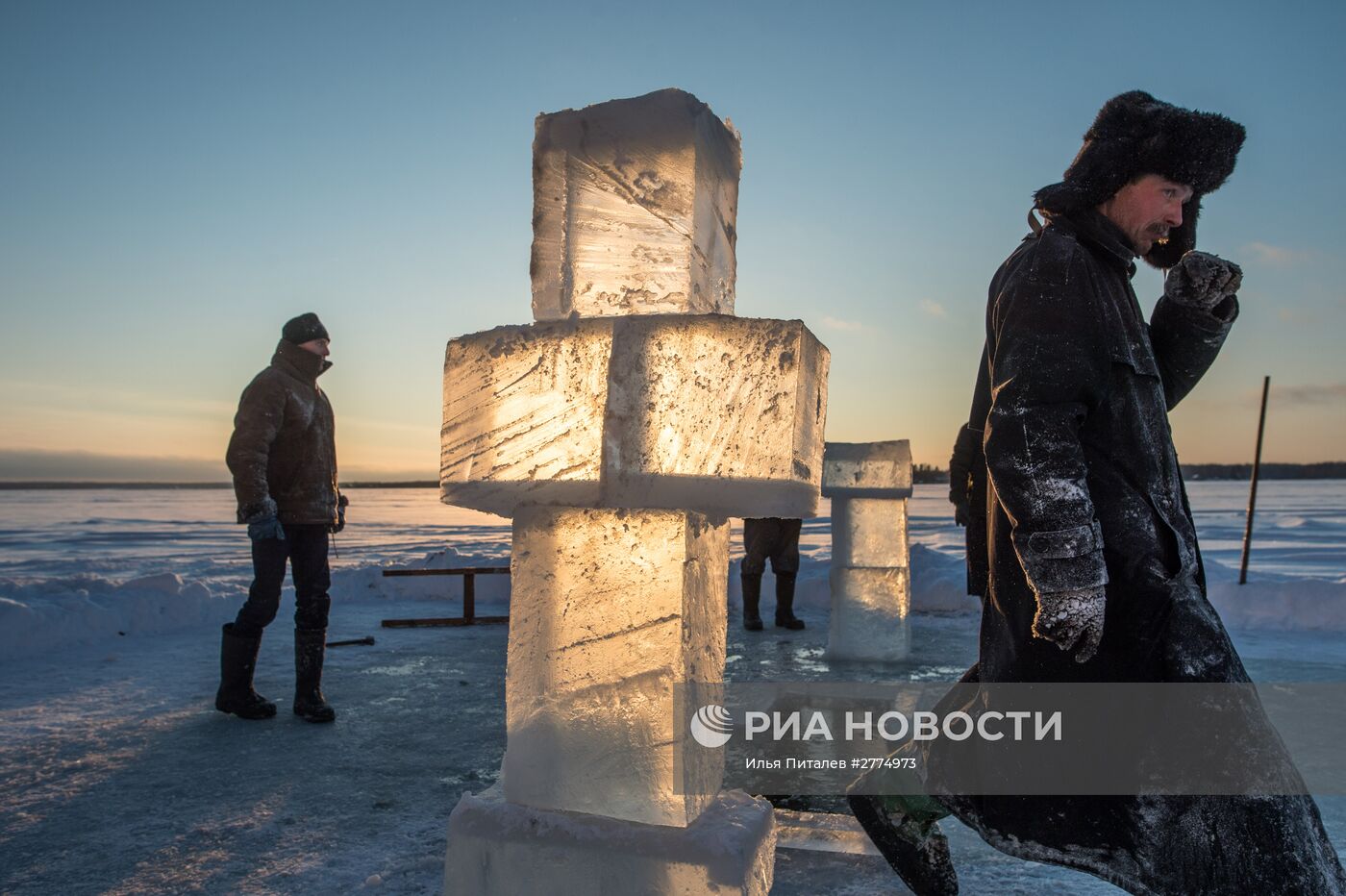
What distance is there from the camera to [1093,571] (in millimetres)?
1531

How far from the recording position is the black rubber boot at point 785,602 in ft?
24.7

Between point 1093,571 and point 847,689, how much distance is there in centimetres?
352

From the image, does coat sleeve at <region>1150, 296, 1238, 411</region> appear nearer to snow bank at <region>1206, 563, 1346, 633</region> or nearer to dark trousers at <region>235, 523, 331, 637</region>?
dark trousers at <region>235, 523, 331, 637</region>

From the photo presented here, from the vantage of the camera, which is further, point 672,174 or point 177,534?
point 177,534

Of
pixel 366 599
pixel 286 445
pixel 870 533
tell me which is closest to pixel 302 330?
pixel 286 445

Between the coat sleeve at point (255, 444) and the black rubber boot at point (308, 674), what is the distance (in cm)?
66

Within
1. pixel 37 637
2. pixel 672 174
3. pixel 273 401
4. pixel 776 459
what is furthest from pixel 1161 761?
pixel 37 637

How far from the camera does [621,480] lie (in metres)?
1.68

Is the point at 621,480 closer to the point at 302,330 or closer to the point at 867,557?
the point at 302,330

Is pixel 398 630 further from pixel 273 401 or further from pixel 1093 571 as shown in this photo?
pixel 1093 571

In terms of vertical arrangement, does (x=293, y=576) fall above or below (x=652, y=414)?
below

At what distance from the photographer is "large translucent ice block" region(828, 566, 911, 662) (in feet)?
19.2

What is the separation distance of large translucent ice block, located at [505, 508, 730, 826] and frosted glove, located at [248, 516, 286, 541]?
2.44 meters

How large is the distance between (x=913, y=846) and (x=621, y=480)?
1132mm
